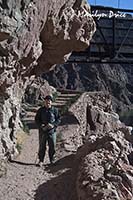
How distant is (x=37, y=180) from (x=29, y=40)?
284cm

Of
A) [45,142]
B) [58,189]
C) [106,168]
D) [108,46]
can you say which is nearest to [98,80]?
[108,46]

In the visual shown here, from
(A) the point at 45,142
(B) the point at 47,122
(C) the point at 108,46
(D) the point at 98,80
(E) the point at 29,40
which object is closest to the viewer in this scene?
(E) the point at 29,40

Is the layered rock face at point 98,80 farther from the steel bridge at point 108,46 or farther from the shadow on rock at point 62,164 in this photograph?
the shadow on rock at point 62,164

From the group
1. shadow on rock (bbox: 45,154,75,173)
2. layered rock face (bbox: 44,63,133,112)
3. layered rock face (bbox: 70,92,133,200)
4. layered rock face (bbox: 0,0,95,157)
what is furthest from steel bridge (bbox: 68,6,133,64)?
layered rock face (bbox: 44,63,133,112)

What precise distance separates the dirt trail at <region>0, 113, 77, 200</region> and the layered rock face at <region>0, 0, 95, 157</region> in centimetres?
59

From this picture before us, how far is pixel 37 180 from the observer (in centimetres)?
1182

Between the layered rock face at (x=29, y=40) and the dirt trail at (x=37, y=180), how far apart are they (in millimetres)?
587

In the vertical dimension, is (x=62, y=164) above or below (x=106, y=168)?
below

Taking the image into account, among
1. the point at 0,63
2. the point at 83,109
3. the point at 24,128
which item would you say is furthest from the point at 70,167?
the point at 83,109

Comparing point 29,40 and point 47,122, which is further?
point 47,122

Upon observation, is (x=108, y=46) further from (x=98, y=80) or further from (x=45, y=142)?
(x=98, y=80)

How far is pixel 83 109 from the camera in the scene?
23.3 meters

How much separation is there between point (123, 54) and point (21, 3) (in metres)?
21.7

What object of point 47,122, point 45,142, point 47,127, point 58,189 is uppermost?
point 47,122
